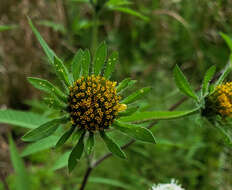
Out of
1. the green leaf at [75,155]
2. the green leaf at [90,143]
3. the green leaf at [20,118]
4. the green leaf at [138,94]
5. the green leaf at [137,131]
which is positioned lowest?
the green leaf at [20,118]

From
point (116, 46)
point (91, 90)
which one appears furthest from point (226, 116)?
point (116, 46)

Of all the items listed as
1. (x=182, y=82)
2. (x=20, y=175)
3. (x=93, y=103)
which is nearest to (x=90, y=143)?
(x=93, y=103)

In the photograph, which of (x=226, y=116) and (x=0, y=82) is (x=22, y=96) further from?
(x=226, y=116)

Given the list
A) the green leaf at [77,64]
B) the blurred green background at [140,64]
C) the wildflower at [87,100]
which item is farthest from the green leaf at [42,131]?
the blurred green background at [140,64]

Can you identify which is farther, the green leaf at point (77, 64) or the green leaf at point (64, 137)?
the green leaf at point (77, 64)

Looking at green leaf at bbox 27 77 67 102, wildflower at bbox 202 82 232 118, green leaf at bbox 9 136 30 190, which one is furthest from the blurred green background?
green leaf at bbox 27 77 67 102

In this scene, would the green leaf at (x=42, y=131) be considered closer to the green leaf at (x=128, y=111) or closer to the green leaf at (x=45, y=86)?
the green leaf at (x=45, y=86)

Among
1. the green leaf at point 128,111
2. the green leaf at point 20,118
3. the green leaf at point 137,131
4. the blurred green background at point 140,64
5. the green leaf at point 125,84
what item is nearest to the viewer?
the green leaf at point 137,131
